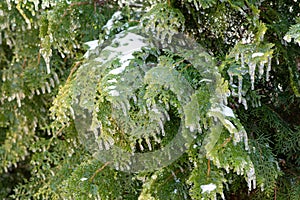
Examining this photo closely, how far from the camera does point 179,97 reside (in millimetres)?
945

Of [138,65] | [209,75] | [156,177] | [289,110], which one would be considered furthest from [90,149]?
[289,110]

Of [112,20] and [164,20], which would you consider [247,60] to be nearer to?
[164,20]

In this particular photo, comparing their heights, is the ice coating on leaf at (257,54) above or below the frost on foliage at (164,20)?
below

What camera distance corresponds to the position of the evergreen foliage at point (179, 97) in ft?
3.11

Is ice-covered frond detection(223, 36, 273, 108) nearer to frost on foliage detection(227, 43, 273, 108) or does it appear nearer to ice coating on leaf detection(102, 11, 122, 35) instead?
frost on foliage detection(227, 43, 273, 108)

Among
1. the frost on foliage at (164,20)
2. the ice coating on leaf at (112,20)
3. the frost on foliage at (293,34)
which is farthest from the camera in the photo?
the ice coating on leaf at (112,20)

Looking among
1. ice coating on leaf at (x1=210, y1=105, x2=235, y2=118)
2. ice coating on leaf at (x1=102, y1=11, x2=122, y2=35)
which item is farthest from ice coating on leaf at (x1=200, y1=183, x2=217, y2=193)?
ice coating on leaf at (x1=102, y1=11, x2=122, y2=35)

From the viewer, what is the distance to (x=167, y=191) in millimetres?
1148

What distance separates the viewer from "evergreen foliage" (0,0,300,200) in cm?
95

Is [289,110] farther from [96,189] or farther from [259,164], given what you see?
[96,189]

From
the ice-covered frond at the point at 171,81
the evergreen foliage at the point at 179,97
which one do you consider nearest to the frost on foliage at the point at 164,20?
the evergreen foliage at the point at 179,97

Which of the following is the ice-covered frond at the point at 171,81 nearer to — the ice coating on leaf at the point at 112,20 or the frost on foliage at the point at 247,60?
the frost on foliage at the point at 247,60

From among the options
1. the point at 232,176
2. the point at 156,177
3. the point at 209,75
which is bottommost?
the point at 232,176

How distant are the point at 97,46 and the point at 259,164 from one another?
601mm
